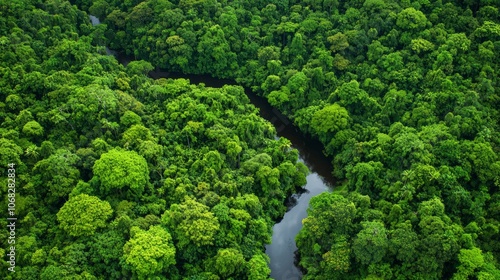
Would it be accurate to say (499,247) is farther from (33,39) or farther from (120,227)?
(33,39)

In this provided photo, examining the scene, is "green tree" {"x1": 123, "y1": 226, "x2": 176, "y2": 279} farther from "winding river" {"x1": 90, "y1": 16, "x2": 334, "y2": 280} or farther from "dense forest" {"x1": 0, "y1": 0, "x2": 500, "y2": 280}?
"winding river" {"x1": 90, "y1": 16, "x2": 334, "y2": 280}

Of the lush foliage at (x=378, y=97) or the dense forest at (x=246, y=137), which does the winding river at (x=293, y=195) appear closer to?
the dense forest at (x=246, y=137)

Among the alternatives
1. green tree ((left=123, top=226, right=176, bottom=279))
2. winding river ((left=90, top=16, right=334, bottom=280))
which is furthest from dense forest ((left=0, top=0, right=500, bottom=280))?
winding river ((left=90, top=16, right=334, bottom=280))

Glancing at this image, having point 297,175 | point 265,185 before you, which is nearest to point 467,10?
point 297,175

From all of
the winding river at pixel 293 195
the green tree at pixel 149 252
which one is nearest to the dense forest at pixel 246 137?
the green tree at pixel 149 252

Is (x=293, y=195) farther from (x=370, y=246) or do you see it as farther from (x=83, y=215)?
(x=83, y=215)

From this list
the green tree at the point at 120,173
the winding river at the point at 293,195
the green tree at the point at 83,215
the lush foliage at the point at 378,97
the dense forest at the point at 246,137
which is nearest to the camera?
the green tree at the point at 83,215
